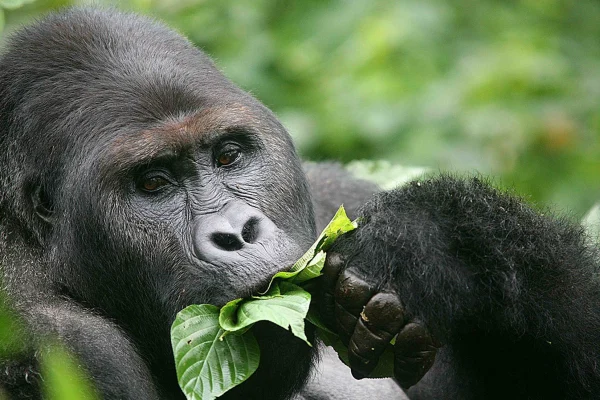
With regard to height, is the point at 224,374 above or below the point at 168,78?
below

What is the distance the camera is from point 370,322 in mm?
2865

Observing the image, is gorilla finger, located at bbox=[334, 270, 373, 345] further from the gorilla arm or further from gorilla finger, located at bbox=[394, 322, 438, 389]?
gorilla finger, located at bbox=[394, 322, 438, 389]

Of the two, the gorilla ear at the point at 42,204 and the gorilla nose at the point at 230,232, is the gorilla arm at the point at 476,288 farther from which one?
the gorilla ear at the point at 42,204

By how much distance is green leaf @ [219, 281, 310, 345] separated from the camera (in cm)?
274

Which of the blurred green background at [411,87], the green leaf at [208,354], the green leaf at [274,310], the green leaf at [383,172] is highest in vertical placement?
the green leaf at [274,310]

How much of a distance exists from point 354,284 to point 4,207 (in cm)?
135

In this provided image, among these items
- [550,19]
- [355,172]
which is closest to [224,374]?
[355,172]

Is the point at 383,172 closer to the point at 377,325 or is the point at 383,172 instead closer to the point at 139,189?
the point at 139,189

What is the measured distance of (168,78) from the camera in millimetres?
3461

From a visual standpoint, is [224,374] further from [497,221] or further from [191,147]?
[497,221]

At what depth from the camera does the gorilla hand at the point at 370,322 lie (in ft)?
9.41

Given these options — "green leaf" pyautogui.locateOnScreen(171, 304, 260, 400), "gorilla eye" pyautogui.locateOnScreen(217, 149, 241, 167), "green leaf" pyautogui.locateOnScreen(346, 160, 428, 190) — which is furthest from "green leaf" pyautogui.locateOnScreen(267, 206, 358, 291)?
"green leaf" pyautogui.locateOnScreen(346, 160, 428, 190)

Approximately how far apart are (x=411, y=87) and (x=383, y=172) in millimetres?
2227

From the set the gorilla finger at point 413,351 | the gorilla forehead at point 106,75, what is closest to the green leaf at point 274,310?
the gorilla finger at point 413,351
